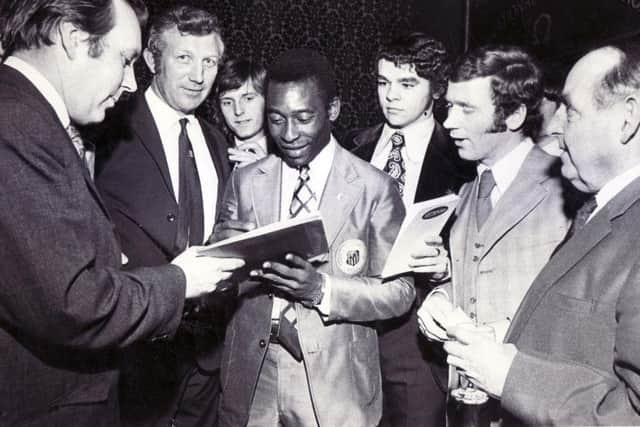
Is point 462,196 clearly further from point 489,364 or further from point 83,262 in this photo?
point 83,262

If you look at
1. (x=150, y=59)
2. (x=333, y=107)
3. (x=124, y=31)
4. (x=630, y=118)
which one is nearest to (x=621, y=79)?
(x=630, y=118)

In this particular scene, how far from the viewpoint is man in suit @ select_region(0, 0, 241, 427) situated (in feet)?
4.37

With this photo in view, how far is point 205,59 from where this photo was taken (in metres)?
2.89

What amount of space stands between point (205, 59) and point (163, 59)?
0.69 feet

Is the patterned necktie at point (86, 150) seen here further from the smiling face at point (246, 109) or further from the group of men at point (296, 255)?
the smiling face at point (246, 109)

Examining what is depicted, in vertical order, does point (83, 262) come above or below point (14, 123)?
below

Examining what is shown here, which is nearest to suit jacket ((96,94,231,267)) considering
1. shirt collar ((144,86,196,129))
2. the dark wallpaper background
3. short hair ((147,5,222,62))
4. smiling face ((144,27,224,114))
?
shirt collar ((144,86,196,129))

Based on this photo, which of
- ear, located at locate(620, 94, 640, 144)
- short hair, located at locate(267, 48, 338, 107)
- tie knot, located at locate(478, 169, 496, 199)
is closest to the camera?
ear, located at locate(620, 94, 640, 144)

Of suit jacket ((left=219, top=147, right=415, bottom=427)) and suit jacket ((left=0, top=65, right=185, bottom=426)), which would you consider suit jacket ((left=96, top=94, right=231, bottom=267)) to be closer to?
suit jacket ((left=219, top=147, right=415, bottom=427))

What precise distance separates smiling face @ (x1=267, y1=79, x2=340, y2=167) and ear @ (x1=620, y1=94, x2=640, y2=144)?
1.12 meters

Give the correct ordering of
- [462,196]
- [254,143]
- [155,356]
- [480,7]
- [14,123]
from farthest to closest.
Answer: [480,7] < [254,143] < [155,356] < [462,196] < [14,123]

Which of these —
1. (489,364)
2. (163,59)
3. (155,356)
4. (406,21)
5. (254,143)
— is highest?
(406,21)

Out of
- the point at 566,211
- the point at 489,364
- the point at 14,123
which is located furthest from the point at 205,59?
the point at 489,364

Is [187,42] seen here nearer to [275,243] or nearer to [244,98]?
[244,98]
